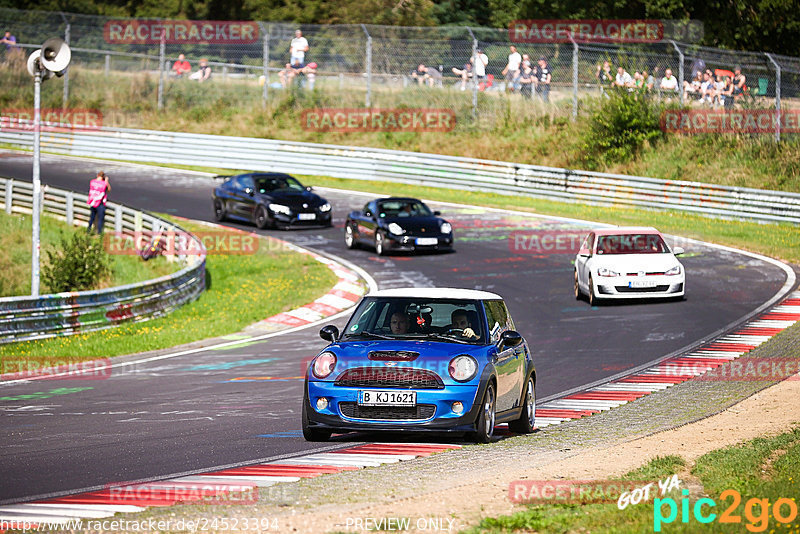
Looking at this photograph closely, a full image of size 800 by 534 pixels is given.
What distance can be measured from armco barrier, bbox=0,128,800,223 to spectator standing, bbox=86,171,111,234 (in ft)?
42.6

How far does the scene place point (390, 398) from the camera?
9.66 m

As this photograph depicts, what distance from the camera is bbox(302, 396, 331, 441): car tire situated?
999 cm

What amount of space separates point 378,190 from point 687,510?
1209 inches

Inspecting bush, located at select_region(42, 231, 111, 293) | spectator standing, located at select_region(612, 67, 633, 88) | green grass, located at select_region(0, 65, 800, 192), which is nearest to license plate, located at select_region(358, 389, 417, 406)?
bush, located at select_region(42, 231, 111, 293)

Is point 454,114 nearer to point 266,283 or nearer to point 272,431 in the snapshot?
point 266,283

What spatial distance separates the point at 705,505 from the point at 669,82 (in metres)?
30.6

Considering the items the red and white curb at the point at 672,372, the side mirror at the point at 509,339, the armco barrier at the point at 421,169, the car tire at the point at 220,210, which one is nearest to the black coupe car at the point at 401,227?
the car tire at the point at 220,210

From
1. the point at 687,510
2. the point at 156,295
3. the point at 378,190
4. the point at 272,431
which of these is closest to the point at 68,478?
the point at 272,431

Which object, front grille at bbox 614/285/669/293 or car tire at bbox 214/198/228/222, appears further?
car tire at bbox 214/198/228/222

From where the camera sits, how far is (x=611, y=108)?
3781 centimetres

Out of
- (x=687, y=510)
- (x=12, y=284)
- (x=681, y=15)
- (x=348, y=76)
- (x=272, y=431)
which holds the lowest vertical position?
(x=12, y=284)
